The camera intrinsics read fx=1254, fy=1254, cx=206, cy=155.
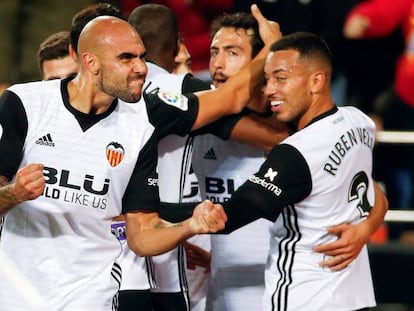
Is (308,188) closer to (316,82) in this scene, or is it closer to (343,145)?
(343,145)

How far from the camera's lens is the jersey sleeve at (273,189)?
517 centimetres

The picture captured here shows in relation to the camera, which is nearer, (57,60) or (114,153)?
(114,153)

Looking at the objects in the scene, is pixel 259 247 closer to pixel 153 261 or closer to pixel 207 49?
pixel 153 261

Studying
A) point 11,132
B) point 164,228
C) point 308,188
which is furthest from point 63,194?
point 308,188

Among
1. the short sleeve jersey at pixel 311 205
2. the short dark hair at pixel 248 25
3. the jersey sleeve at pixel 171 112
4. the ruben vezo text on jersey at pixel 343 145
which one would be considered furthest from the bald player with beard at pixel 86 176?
the short dark hair at pixel 248 25

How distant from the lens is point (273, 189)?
5.17 metres

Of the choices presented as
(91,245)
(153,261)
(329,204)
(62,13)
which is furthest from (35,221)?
(62,13)

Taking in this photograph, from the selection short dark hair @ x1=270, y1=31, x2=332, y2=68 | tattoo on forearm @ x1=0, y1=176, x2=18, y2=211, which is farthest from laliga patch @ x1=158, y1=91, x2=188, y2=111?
tattoo on forearm @ x1=0, y1=176, x2=18, y2=211

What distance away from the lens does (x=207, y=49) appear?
8328mm

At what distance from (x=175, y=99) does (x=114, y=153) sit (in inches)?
18.7

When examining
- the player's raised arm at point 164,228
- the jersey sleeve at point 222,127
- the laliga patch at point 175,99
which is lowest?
the player's raised arm at point 164,228

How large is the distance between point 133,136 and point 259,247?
3.45 feet

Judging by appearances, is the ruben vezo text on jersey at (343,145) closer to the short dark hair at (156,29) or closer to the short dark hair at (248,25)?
the short dark hair at (248,25)

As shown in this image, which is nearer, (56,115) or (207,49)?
(56,115)
